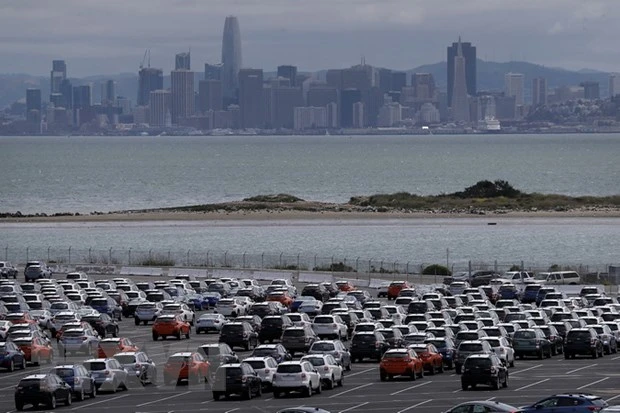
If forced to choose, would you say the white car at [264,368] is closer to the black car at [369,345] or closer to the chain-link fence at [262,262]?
the black car at [369,345]

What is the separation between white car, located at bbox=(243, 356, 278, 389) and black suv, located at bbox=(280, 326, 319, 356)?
836 centimetres

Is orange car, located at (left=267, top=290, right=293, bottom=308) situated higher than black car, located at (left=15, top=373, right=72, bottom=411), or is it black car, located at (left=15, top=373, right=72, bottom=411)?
orange car, located at (left=267, top=290, right=293, bottom=308)

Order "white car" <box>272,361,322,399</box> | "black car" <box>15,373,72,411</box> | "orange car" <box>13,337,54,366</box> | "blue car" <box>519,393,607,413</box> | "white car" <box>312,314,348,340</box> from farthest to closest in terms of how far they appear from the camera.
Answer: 1. "white car" <box>312,314,348,340</box>
2. "orange car" <box>13,337,54,366</box>
3. "white car" <box>272,361,322,399</box>
4. "black car" <box>15,373,72,411</box>
5. "blue car" <box>519,393,607,413</box>

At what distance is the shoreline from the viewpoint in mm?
167812

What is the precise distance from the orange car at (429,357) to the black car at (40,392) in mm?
12867

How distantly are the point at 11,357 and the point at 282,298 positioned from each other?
25.4 m

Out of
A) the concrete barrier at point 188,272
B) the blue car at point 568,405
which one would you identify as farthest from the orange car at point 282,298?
the blue car at point 568,405

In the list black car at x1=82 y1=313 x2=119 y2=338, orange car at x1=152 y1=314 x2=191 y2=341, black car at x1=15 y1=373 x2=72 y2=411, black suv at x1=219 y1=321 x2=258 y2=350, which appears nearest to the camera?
black car at x1=15 y1=373 x2=72 y2=411

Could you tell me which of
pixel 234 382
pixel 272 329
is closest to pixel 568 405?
pixel 234 382

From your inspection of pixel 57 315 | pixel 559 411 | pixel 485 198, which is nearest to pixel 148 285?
pixel 57 315

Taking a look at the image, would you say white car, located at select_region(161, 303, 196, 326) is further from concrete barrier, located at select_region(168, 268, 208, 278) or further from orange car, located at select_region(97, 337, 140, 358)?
concrete barrier, located at select_region(168, 268, 208, 278)

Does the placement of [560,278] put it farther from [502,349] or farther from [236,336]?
[502,349]

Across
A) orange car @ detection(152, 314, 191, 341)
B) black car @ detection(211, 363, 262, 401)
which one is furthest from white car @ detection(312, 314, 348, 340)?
black car @ detection(211, 363, 262, 401)

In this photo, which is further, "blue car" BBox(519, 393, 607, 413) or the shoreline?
the shoreline
